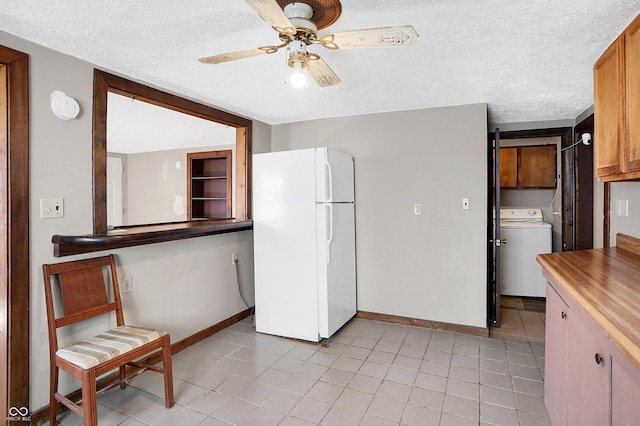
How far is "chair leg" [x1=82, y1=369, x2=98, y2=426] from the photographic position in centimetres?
174

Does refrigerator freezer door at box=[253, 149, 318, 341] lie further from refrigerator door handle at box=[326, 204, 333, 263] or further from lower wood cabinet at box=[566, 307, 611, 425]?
lower wood cabinet at box=[566, 307, 611, 425]

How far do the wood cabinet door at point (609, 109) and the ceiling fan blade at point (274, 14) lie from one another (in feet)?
5.37

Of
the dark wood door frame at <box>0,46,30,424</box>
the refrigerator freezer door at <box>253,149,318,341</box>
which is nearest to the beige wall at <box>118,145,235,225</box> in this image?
the refrigerator freezer door at <box>253,149,318,341</box>

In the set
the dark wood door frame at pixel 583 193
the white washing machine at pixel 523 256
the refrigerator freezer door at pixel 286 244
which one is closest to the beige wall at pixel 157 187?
the refrigerator freezer door at pixel 286 244

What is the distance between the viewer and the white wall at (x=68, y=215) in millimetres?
1984

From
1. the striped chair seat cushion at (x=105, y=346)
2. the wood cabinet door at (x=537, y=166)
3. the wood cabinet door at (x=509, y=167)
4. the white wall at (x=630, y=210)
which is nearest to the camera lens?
the striped chair seat cushion at (x=105, y=346)

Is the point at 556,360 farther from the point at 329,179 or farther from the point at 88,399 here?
the point at 88,399

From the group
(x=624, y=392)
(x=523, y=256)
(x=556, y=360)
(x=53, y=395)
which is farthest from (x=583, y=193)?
(x=53, y=395)

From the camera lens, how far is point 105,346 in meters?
1.96

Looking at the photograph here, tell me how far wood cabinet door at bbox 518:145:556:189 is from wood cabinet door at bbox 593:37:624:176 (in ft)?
9.07

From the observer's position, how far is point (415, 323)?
347 cm

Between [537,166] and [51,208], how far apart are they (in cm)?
518

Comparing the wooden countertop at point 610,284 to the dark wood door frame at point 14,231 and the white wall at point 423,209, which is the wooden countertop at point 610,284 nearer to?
the white wall at point 423,209

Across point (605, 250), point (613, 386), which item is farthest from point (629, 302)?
point (605, 250)
